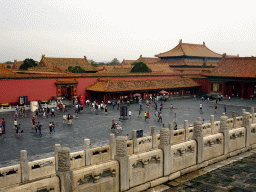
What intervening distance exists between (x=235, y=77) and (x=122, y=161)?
49.3 metres

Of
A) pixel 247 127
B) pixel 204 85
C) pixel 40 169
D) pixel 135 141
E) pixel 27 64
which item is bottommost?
pixel 40 169

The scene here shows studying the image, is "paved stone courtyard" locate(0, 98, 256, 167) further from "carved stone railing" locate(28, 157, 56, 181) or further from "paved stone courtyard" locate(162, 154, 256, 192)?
"paved stone courtyard" locate(162, 154, 256, 192)

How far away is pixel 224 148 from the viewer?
14.0m

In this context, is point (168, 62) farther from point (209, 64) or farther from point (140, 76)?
point (140, 76)

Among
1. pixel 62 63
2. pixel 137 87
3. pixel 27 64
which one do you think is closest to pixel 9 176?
pixel 137 87

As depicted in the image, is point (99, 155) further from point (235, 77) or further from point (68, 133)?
point (235, 77)

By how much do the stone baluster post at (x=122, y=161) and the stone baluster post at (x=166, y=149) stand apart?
1.89 metres

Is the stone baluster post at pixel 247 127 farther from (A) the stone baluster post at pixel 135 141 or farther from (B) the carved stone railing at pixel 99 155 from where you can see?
(B) the carved stone railing at pixel 99 155

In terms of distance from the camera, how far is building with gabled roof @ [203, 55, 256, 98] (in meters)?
52.5

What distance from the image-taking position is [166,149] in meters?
11.0

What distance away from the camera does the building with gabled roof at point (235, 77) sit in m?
52.5

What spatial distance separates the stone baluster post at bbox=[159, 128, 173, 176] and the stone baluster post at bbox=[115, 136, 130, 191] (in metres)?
1.89

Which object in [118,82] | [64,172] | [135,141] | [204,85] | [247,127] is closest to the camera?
[64,172]

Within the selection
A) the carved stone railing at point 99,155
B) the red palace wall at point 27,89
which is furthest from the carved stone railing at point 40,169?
the red palace wall at point 27,89
